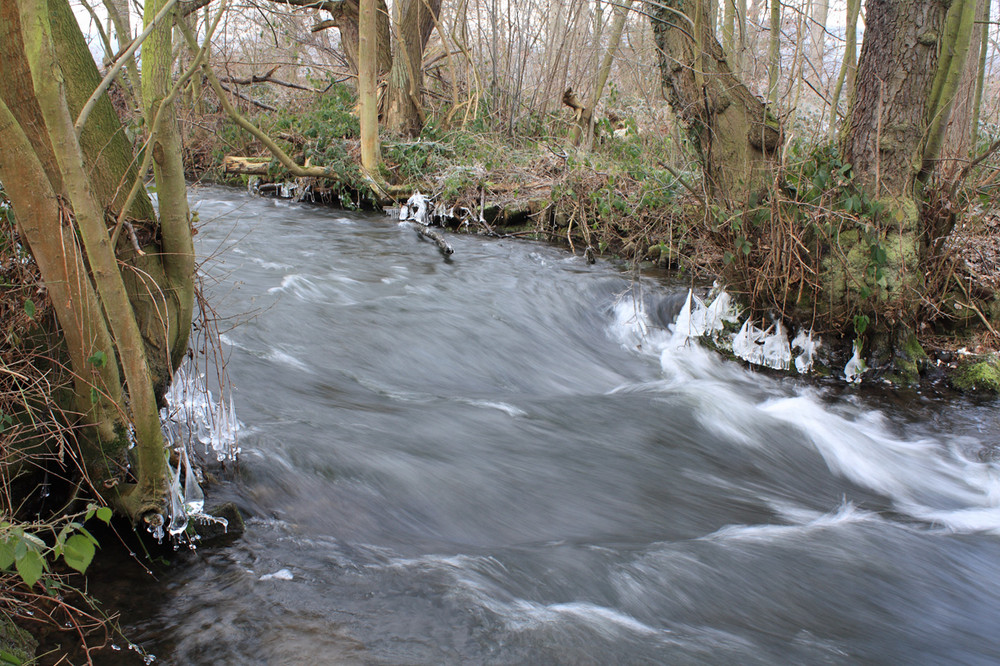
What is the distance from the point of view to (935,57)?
18.0 ft

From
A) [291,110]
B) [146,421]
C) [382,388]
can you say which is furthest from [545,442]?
[291,110]

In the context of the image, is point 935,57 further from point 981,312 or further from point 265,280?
point 265,280

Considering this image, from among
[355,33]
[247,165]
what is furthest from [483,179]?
[355,33]


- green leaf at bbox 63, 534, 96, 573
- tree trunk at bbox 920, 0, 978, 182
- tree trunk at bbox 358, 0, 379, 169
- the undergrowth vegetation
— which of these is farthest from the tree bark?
tree trunk at bbox 358, 0, 379, 169

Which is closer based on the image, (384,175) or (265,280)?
(265,280)

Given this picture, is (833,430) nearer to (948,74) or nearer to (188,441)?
(948,74)

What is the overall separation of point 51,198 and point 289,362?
10.0 ft

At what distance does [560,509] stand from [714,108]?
4122 mm

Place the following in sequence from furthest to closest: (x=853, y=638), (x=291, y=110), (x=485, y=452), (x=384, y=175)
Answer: (x=291, y=110)
(x=384, y=175)
(x=485, y=452)
(x=853, y=638)

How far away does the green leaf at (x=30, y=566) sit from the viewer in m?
1.77

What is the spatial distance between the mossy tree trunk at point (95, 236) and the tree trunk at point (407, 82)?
35.6 feet

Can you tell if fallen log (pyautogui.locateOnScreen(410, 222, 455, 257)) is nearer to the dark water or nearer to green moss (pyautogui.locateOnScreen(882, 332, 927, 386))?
the dark water

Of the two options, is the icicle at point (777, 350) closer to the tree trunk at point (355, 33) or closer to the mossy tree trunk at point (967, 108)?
the mossy tree trunk at point (967, 108)

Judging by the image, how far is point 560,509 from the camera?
399 centimetres
